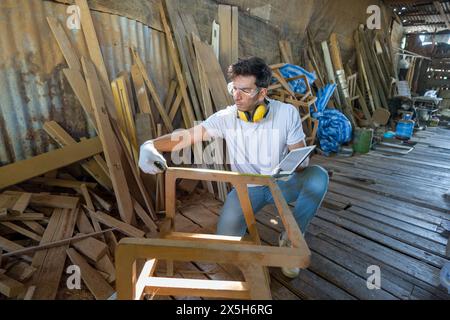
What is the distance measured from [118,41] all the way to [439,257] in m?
3.32

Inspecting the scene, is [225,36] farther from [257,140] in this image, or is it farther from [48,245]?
[48,245]

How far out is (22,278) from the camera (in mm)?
1461

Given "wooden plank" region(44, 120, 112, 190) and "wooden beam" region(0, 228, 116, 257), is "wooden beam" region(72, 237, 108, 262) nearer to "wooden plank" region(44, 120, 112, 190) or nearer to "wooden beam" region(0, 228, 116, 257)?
"wooden beam" region(0, 228, 116, 257)

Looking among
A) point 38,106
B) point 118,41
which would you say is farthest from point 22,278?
point 118,41

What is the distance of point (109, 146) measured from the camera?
209 cm

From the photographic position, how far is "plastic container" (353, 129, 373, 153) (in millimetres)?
4555

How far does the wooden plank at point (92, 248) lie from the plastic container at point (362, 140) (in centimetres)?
449

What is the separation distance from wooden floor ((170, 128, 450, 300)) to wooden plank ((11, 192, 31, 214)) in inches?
45.7

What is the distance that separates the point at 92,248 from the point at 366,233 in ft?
7.37

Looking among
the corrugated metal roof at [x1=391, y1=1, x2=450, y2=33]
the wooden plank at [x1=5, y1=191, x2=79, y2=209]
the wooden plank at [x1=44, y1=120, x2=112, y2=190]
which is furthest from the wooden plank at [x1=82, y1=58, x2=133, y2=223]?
the corrugated metal roof at [x1=391, y1=1, x2=450, y2=33]

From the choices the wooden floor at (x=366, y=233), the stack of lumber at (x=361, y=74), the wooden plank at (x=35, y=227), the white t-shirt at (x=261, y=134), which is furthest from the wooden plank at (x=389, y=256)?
the stack of lumber at (x=361, y=74)

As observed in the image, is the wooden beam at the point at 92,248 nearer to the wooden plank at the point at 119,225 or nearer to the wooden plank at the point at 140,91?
the wooden plank at the point at 119,225

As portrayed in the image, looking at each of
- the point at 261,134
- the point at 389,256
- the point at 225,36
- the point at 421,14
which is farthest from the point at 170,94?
the point at 421,14
